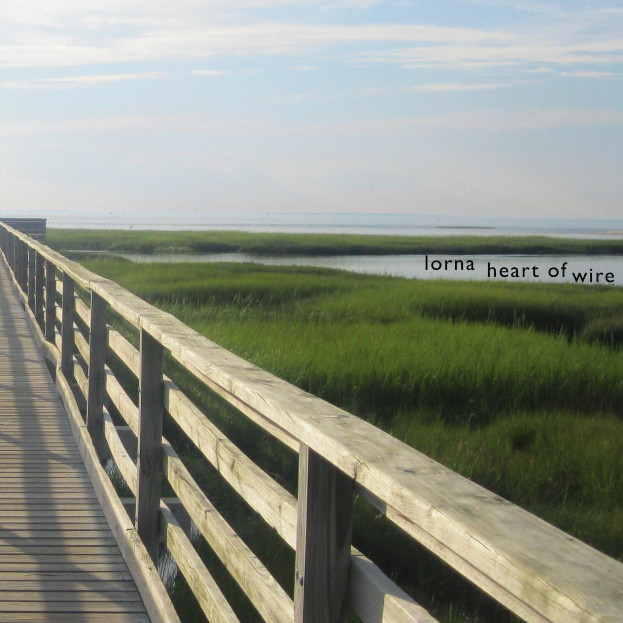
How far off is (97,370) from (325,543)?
3.18m

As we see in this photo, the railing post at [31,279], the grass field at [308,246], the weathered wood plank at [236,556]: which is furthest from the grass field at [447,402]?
the grass field at [308,246]

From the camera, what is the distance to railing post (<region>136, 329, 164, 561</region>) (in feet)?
9.98

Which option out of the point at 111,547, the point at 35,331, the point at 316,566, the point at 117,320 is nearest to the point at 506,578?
the point at 316,566

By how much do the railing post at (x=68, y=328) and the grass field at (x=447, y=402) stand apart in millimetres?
1019

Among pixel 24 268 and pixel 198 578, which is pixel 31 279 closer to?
pixel 24 268

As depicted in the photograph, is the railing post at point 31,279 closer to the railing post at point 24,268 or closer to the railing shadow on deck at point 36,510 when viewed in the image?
the railing post at point 24,268

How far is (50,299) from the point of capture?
7.30 m

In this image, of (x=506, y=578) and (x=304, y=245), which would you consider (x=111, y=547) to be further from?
(x=304, y=245)

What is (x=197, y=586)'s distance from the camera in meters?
2.45

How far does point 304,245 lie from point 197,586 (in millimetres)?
43643

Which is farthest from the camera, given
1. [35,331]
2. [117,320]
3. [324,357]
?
[117,320]

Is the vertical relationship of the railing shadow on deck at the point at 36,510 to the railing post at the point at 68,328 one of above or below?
below

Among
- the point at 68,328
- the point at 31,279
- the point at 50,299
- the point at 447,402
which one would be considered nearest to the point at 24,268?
the point at 31,279

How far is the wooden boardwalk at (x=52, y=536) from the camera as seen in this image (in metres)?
2.75
